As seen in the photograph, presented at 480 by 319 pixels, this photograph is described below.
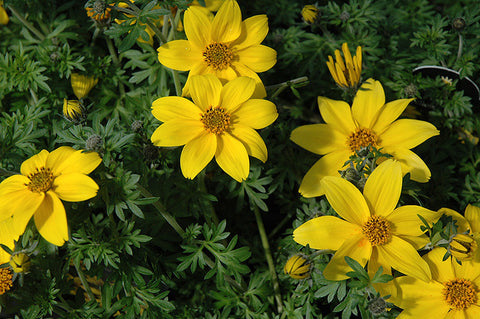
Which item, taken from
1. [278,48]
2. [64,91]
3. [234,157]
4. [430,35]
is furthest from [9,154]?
[430,35]

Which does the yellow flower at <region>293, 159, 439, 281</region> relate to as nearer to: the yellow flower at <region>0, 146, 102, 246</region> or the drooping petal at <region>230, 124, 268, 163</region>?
the drooping petal at <region>230, 124, 268, 163</region>

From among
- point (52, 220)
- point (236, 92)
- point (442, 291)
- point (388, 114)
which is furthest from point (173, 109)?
point (442, 291)

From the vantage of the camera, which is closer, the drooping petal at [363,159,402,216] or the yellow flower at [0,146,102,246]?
the yellow flower at [0,146,102,246]

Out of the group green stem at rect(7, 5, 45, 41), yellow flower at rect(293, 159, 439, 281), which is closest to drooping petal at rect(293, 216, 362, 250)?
yellow flower at rect(293, 159, 439, 281)

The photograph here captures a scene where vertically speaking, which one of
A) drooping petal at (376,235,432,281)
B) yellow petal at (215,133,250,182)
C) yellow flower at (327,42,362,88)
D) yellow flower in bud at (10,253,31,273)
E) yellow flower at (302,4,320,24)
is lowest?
yellow flower in bud at (10,253,31,273)

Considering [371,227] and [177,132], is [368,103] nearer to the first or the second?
[371,227]

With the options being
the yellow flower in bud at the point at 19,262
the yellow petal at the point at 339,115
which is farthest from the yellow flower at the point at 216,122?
the yellow flower in bud at the point at 19,262
